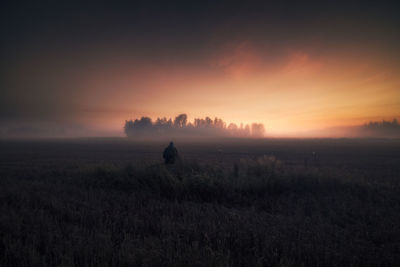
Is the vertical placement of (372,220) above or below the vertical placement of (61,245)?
below

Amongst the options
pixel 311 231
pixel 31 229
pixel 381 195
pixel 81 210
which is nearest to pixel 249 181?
pixel 311 231

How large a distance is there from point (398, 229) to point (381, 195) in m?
3.24

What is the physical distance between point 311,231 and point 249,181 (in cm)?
338

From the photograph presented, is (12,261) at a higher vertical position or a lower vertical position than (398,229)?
higher

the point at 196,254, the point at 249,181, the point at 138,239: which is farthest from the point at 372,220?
the point at 138,239

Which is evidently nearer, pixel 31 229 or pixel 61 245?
pixel 61 245

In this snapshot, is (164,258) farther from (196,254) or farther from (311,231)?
(311,231)

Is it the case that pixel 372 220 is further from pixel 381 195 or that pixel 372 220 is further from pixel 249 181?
pixel 249 181

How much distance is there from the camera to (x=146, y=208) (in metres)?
5.18

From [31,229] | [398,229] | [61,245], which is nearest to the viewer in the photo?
[61,245]

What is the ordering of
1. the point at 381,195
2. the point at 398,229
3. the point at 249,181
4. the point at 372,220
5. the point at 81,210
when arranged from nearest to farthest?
1. the point at 398,229
2. the point at 372,220
3. the point at 81,210
4. the point at 381,195
5. the point at 249,181

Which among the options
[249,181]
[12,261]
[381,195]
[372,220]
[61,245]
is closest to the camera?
[12,261]

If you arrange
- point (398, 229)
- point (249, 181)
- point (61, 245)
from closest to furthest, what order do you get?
point (61, 245)
point (398, 229)
point (249, 181)

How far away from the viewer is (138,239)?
11.2 ft
